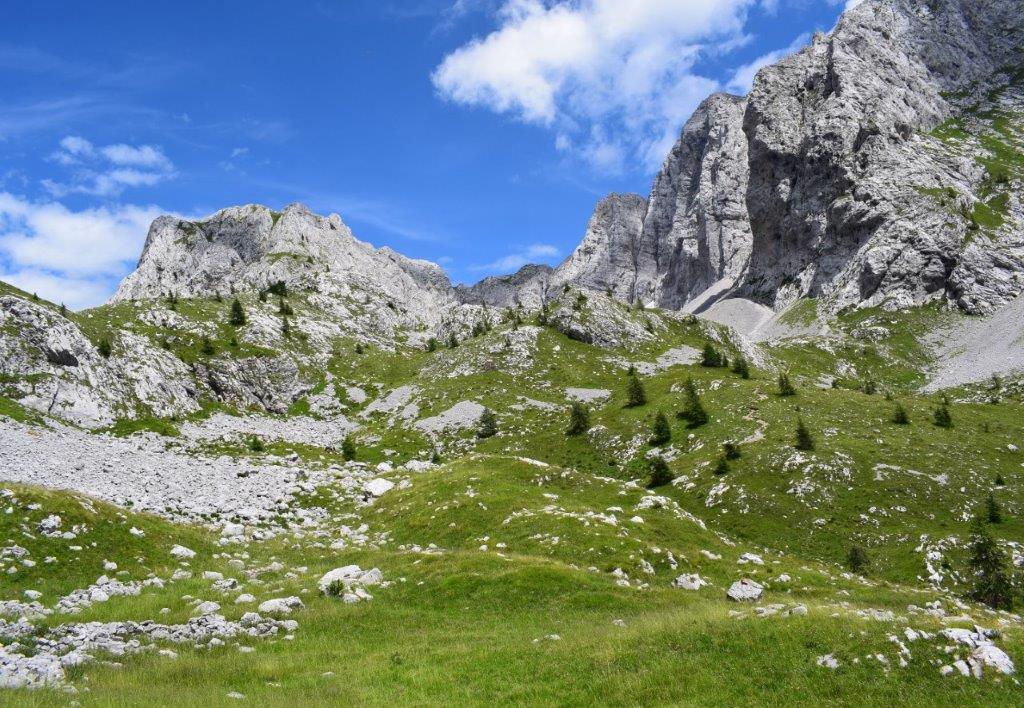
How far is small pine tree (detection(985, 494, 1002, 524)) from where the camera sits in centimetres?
4866

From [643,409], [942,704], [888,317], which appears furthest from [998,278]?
[942,704]

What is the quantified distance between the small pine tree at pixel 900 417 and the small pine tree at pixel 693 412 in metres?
21.0

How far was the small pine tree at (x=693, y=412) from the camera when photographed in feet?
254

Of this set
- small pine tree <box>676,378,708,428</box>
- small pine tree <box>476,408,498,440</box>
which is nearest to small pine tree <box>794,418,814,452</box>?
small pine tree <box>676,378,708,428</box>

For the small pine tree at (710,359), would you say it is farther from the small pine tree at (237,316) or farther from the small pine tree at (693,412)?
the small pine tree at (237,316)

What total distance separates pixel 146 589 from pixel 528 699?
1900 centimetres

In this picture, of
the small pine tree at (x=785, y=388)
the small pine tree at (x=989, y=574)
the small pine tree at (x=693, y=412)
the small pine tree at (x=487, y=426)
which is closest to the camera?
the small pine tree at (x=989, y=574)

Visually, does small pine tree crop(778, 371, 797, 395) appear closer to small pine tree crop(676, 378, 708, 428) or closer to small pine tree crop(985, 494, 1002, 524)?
small pine tree crop(676, 378, 708, 428)

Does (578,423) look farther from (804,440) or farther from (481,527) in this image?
(481,527)

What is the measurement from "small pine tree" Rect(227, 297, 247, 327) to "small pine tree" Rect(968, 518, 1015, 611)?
128409 mm

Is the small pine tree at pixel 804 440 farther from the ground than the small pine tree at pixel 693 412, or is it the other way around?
the small pine tree at pixel 693 412

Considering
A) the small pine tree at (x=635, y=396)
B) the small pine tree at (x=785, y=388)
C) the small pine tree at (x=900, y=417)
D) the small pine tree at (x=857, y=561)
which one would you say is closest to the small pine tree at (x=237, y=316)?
the small pine tree at (x=635, y=396)

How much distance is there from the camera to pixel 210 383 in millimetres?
104500

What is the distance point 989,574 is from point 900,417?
3403 cm
